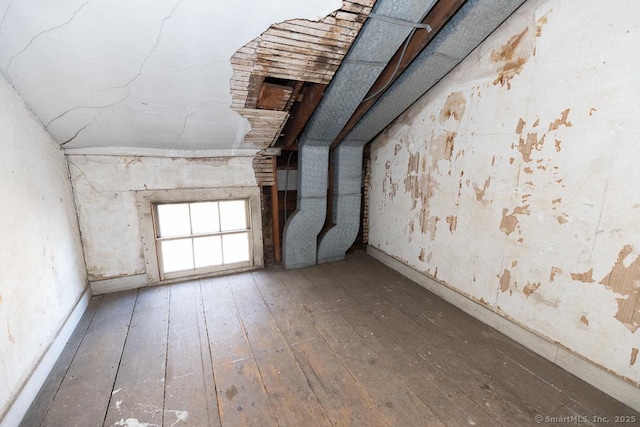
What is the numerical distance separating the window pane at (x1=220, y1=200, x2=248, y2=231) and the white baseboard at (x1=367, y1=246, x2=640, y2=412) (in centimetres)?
173

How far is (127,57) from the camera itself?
4.44ft

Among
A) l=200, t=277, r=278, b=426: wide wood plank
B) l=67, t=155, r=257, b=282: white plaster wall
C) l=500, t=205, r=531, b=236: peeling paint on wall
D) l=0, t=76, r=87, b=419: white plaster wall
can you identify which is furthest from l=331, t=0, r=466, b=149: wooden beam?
l=0, t=76, r=87, b=419: white plaster wall

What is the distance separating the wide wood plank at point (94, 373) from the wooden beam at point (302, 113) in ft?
6.08

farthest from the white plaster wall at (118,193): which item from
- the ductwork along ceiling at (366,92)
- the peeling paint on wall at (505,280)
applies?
the peeling paint on wall at (505,280)

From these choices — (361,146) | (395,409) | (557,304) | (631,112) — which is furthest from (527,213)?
(361,146)

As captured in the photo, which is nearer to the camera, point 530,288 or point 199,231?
point 530,288

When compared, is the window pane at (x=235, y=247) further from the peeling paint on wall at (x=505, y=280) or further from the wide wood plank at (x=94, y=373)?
the peeling paint on wall at (x=505, y=280)

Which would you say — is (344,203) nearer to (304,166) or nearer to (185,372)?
(304,166)

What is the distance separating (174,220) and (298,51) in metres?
1.81

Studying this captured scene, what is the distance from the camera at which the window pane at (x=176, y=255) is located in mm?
2494

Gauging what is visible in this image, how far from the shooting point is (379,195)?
2.91 metres

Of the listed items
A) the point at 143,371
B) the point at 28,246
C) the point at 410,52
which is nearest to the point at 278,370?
the point at 143,371

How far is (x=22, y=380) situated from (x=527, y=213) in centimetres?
269

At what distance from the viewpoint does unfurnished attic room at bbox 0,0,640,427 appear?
124 centimetres
